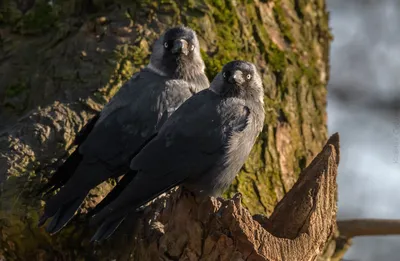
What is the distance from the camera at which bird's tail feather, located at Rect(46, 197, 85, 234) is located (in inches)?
196

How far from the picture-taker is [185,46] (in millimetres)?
5867

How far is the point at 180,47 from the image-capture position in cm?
587

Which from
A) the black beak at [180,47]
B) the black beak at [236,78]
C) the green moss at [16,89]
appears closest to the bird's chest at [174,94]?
the black beak at [180,47]

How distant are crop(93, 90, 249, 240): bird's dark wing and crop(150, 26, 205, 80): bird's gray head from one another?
2.44 ft

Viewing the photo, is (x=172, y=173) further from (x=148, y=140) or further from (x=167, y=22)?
(x=167, y=22)

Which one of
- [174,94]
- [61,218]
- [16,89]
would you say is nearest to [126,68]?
[174,94]

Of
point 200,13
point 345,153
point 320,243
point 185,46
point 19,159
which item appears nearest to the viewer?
point 320,243

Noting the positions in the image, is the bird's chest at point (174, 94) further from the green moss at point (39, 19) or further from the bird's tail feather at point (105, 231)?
the green moss at point (39, 19)

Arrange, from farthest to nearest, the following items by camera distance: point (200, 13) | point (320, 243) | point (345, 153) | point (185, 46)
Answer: point (345, 153) → point (200, 13) → point (185, 46) → point (320, 243)

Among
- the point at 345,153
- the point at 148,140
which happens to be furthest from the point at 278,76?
the point at 345,153

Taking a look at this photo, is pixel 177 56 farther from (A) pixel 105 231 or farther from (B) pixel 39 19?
(A) pixel 105 231

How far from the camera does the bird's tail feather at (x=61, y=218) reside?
16.3 feet

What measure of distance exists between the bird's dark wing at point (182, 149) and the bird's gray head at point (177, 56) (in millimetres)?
745

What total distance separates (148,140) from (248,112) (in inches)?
26.2
